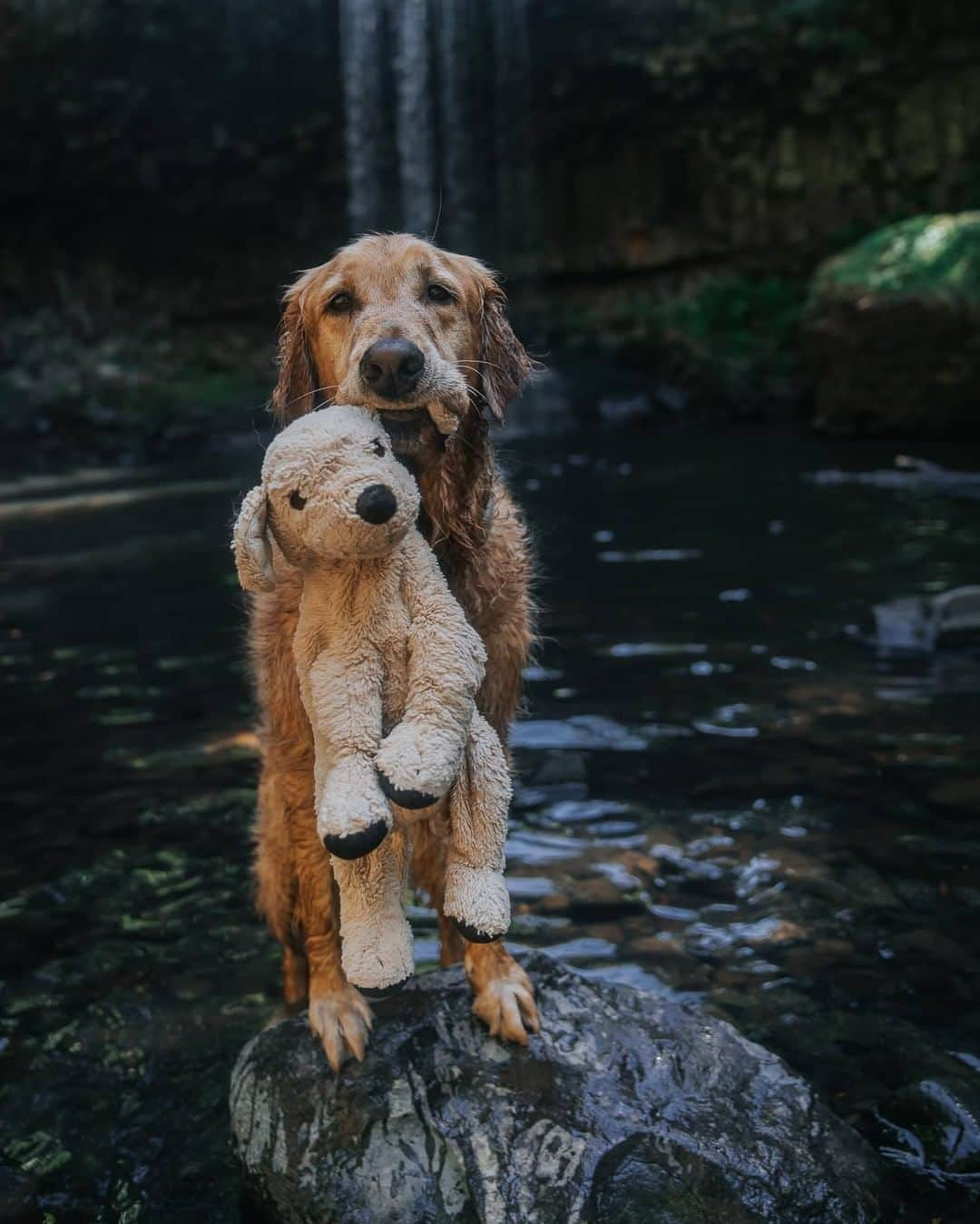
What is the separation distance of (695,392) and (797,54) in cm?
618

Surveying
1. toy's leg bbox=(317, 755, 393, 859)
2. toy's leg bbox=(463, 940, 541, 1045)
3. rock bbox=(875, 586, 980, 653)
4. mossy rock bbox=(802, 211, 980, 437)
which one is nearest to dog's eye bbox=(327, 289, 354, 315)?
toy's leg bbox=(317, 755, 393, 859)

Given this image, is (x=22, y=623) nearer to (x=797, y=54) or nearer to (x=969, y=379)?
(x=969, y=379)

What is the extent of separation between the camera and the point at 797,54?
2116 cm

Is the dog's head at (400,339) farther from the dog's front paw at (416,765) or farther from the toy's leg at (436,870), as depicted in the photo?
the toy's leg at (436,870)

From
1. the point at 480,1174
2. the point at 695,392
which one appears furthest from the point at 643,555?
the point at 695,392

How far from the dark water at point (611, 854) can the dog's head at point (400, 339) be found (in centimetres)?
175

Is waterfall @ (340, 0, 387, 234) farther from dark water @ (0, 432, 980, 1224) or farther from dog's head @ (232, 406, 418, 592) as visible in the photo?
dog's head @ (232, 406, 418, 592)

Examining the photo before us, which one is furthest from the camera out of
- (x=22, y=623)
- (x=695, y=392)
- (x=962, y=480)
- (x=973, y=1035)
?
(x=695, y=392)

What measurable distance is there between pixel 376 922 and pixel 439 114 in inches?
872

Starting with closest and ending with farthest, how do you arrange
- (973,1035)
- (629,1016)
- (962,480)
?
(629,1016)
(973,1035)
(962,480)

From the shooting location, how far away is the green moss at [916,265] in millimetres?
14242

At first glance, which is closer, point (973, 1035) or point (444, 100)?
point (973, 1035)

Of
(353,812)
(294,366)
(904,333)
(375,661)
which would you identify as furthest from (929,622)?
(904,333)

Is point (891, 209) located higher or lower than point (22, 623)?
higher
